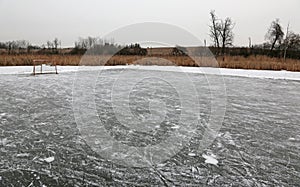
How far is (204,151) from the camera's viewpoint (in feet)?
8.31

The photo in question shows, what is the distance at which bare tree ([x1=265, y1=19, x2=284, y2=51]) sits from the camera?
937 inches

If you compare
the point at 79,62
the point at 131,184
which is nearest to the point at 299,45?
the point at 79,62

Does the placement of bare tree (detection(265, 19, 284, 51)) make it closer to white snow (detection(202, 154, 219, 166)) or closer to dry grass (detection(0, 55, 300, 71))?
dry grass (detection(0, 55, 300, 71))

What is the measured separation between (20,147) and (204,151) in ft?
5.65

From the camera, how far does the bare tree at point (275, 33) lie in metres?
23.8

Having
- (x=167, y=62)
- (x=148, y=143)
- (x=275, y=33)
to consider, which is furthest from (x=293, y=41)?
(x=148, y=143)

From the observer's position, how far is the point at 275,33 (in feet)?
79.1

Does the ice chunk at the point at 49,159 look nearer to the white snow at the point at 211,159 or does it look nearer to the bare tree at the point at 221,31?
the white snow at the point at 211,159

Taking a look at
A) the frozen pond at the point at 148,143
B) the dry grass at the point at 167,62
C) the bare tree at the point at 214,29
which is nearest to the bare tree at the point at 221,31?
the bare tree at the point at 214,29

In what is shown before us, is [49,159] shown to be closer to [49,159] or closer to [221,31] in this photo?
[49,159]

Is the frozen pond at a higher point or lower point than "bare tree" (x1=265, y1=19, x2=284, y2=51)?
lower

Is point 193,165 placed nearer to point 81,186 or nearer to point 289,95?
point 81,186

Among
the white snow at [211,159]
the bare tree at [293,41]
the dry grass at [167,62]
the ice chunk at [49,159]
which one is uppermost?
the bare tree at [293,41]

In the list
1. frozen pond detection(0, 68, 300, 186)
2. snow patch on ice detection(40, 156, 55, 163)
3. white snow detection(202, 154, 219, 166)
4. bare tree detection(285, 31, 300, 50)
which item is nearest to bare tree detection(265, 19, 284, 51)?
bare tree detection(285, 31, 300, 50)
